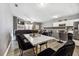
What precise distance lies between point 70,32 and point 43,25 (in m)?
0.44

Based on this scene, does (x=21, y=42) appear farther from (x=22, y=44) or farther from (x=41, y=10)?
(x=41, y=10)

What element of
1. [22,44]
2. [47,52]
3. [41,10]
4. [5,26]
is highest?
[41,10]

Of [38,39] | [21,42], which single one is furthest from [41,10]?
[21,42]

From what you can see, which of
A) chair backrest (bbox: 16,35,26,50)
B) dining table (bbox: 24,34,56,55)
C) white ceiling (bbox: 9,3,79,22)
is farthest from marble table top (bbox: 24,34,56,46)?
white ceiling (bbox: 9,3,79,22)

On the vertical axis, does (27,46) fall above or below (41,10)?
below

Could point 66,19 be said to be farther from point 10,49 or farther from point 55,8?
point 10,49

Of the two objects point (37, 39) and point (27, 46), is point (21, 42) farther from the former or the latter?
point (37, 39)

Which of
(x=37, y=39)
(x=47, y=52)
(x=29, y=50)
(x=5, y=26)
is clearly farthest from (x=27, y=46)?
(x=5, y=26)

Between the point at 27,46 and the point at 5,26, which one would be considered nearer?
the point at 27,46

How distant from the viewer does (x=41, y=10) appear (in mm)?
1521

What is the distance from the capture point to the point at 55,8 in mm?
1503

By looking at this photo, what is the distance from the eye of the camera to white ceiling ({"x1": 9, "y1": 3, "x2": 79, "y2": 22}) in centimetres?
150

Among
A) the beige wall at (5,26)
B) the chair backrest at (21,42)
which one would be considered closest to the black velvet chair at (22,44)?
the chair backrest at (21,42)

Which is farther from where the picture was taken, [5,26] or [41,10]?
[5,26]
